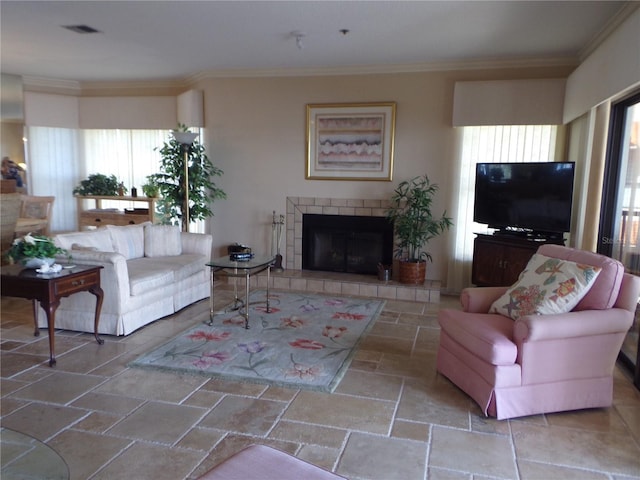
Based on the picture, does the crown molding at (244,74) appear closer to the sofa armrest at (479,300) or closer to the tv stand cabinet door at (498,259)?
the tv stand cabinet door at (498,259)

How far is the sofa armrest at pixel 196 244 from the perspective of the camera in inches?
206

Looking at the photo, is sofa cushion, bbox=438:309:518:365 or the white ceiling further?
the white ceiling

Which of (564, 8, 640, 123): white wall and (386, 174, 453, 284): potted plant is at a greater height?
(564, 8, 640, 123): white wall

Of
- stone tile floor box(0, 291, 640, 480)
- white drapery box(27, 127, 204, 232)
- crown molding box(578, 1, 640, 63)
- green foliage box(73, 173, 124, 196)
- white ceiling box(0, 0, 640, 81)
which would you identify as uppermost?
white ceiling box(0, 0, 640, 81)

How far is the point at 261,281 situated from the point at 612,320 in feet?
13.2

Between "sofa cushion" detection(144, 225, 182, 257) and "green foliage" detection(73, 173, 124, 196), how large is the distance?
7.25ft

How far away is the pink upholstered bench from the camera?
1532mm

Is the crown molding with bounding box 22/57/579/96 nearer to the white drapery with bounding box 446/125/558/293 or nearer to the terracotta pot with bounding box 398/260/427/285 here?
the white drapery with bounding box 446/125/558/293

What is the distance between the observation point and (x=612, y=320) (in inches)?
107

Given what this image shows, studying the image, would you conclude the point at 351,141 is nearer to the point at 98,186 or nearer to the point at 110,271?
the point at 110,271

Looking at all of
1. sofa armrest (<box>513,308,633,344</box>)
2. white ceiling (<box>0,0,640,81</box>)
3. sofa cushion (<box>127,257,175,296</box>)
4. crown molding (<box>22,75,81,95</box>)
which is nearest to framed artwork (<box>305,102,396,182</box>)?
white ceiling (<box>0,0,640,81</box>)

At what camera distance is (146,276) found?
4168 mm

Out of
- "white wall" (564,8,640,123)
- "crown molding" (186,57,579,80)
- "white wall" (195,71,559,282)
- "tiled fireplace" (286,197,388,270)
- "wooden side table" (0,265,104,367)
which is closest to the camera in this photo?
"white wall" (564,8,640,123)

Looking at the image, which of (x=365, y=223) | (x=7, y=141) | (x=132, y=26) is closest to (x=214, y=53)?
(x=132, y=26)
